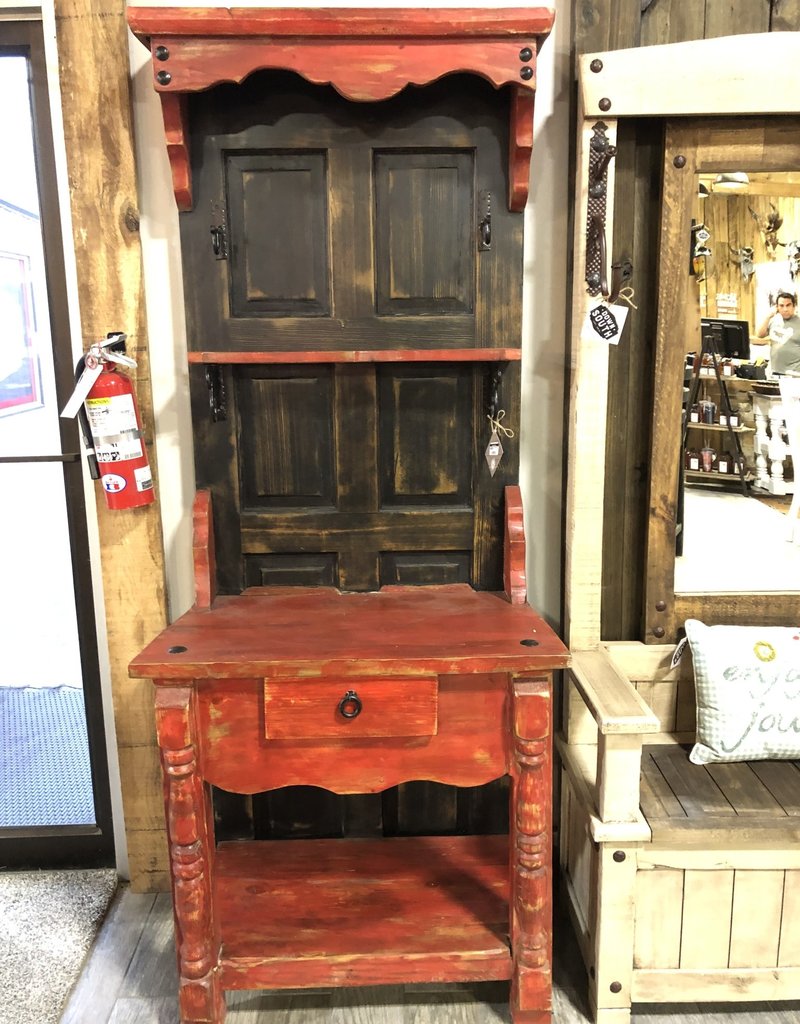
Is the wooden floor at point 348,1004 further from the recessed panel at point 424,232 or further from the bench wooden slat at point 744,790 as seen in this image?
the recessed panel at point 424,232

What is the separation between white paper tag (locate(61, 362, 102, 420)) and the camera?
187 cm

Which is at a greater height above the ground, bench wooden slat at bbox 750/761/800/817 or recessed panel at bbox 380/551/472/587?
recessed panel at bbox 380/551/472/587

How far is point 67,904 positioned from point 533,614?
1505mm

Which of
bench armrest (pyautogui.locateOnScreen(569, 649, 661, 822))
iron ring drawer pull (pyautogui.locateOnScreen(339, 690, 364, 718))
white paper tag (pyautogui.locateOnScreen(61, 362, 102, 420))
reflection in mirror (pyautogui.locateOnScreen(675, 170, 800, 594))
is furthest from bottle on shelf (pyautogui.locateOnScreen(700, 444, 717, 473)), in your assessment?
white paper tag (pyautogui.locateOnScreen(61, 362, 102, 420))

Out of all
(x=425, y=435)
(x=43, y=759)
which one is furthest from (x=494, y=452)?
(x=43, y=759)

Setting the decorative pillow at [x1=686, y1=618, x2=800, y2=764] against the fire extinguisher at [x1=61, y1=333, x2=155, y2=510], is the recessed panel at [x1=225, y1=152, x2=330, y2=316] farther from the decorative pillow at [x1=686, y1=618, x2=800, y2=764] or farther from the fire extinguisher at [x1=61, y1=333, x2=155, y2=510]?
the decorative pillow at [x1=686, y1=618, x2=800, y2=764]

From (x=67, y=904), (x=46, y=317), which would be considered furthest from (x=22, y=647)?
(x=46, y=317)

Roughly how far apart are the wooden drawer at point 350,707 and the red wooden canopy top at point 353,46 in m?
1.17

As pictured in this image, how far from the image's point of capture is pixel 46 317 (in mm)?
2127

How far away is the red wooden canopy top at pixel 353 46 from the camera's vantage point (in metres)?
1.59

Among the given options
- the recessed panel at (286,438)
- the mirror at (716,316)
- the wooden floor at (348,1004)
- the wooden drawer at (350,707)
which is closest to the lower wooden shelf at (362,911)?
the wooden floor at (348,1004)

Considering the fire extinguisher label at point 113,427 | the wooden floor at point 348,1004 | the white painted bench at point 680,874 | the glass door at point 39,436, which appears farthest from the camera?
the glass door at point 39,436

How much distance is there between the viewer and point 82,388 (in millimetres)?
1884

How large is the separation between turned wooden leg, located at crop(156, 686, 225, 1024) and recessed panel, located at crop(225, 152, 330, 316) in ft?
2.96
